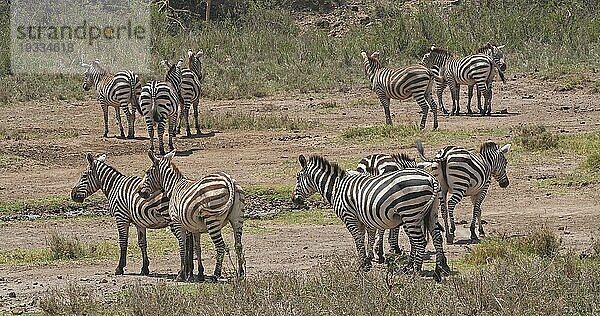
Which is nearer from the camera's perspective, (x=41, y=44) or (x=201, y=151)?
(x=201, y=151)

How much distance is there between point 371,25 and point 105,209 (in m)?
24.3

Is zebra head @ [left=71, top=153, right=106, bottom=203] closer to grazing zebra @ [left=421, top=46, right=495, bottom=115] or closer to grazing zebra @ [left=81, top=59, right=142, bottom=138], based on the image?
grazing zebra @ [left=81, top=59, right=142, bottom=138]

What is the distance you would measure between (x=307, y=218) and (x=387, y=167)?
3.27 meters

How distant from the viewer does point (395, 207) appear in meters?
11.1

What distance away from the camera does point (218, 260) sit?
11734mm

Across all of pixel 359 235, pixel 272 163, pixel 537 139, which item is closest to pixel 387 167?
pixel 359 235

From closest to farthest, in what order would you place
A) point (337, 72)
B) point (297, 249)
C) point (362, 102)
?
1. point (297, 249)
2. point (362, 102)
3. point (337, 72)

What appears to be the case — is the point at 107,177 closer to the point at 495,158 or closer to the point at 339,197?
the point at 339,197

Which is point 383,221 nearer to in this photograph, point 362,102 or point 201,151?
point 201,151

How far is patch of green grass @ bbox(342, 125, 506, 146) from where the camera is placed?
71.7ft

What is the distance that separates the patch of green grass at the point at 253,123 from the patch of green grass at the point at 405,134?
1.83 m

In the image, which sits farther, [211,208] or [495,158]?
[495,158]

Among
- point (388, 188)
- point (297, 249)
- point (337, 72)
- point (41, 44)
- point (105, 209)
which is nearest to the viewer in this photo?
point (388, 188)

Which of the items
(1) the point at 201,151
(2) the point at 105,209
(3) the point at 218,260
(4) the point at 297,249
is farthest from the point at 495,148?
(1) the point at 201,151
